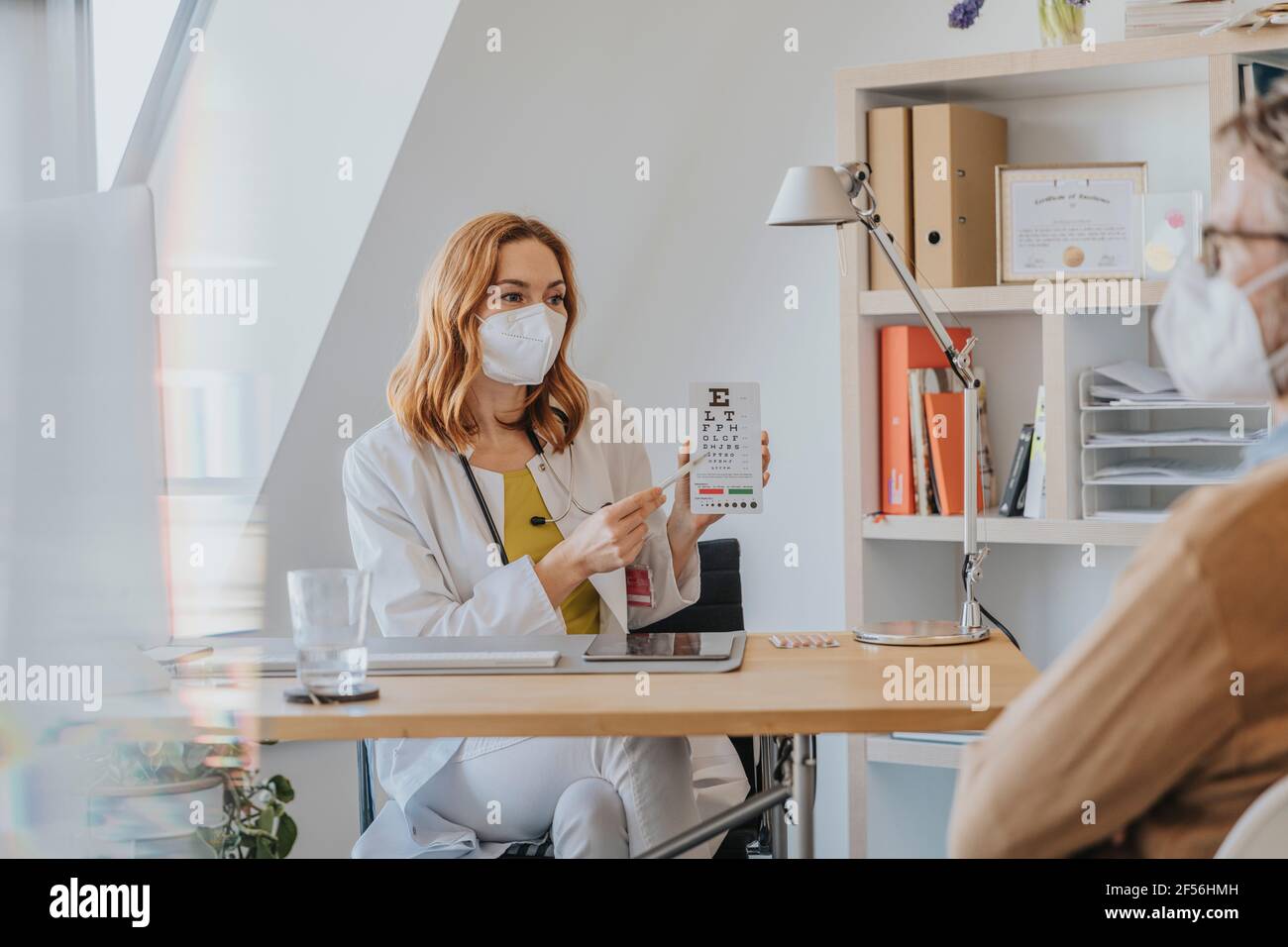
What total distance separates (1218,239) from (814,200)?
813 mm

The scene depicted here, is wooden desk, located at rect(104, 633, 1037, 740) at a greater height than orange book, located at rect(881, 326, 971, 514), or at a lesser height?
lesser

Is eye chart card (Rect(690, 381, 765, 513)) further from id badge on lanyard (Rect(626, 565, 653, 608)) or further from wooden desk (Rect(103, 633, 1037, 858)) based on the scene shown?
wooden desk (Rect(103, 633, 1037, 858))

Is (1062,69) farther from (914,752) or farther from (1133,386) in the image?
(914,752)

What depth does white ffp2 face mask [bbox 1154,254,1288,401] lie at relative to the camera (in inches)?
43.2

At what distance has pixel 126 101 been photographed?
9.28 feet

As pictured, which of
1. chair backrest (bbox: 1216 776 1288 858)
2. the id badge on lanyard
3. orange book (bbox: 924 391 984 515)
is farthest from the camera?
orange book (bbox: 924 391 984 515)

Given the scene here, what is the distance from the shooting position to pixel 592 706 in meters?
1.39

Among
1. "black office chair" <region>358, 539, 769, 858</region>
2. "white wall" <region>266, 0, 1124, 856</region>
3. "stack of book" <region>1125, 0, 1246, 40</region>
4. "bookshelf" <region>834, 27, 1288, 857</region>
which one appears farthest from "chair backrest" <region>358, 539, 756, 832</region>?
"stack of book" <region>1125, 0, 1246, 40</region>

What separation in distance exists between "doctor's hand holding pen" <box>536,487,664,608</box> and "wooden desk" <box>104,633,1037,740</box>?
41 cm

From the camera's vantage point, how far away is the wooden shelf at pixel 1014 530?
250 centimetres

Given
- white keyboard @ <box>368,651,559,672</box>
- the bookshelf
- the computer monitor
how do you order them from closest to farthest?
the computer monitor
white keyboard @ <box>368,651,559,672</box>
the bookshelf

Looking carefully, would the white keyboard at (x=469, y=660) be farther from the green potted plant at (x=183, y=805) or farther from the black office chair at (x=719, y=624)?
the black office chair at (x=719, y=624)

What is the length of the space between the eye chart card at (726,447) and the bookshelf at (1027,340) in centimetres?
77

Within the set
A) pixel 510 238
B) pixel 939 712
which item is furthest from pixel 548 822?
pixel 510 238
